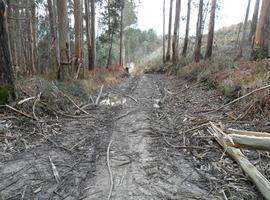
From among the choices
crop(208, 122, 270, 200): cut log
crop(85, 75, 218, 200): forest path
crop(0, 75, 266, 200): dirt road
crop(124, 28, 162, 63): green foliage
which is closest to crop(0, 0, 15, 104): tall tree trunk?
crop(0, 75, 266, 200): dirt road

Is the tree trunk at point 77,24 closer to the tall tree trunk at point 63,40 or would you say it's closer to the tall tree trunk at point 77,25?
the tall tree trunk at point 77,25

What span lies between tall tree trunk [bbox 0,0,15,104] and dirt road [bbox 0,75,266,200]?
72 cm

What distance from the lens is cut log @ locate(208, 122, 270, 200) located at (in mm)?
2967

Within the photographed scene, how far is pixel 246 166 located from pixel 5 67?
4.76 m

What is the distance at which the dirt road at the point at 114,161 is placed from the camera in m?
3.04

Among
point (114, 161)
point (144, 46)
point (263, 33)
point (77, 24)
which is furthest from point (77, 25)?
point (144, 46)

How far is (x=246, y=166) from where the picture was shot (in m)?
3.43

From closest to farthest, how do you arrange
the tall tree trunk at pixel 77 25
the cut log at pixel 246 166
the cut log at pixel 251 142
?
the cut log at pixel 246 166, the cut log at pixel 251 142, the tall tree trunk at pixel 77 25

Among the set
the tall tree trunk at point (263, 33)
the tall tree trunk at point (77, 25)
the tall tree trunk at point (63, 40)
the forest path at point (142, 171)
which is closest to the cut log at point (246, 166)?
the forest path at point (142, 171)

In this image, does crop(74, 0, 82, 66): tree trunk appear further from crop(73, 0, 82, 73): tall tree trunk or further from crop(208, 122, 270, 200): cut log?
crop(208, 122, 270, 200): cut log

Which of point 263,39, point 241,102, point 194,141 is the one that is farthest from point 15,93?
point 263,39

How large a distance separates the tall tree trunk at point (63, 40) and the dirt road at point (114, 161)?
3356 millimetres

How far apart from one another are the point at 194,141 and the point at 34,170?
8.89ft

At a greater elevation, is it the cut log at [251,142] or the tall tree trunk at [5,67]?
the tall tree trunk at [5,67]
